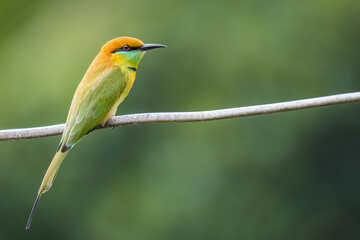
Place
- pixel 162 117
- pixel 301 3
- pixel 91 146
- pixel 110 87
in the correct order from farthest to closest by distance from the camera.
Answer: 1. pixel 301 3
2. pixel 91 146
3. pixel 110 87
4. pixel 162 117

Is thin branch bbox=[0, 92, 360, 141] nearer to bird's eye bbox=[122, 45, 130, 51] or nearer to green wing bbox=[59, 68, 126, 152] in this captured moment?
green wing bbox=[59, 68, 126, 152]

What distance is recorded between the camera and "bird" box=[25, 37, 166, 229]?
10.3 feet

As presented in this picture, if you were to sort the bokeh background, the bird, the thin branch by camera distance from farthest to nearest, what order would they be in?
the bokeh background, the bird, the thin branch

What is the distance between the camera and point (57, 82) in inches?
240

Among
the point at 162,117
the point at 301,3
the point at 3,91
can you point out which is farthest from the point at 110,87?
the point at 301,3

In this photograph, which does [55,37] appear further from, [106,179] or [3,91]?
[106,179]

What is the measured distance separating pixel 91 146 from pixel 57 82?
2.44 ft

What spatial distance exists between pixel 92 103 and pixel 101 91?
10 cm

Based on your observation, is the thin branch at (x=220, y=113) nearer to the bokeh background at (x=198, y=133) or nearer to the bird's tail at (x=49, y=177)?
the bird's tail at (x=49, y=177)

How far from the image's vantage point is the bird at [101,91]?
3142 mm

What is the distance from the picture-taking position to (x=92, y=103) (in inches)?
130

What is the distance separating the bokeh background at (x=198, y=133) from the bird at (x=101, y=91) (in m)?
2.29

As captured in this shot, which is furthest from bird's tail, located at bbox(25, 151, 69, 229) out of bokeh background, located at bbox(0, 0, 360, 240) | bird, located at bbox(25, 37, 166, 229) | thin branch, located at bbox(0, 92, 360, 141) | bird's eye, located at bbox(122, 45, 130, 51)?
bokeh background, located at bbox(0, 0, 360, 240)

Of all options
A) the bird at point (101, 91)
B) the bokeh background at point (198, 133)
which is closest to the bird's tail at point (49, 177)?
the bird at point (101, 91)
